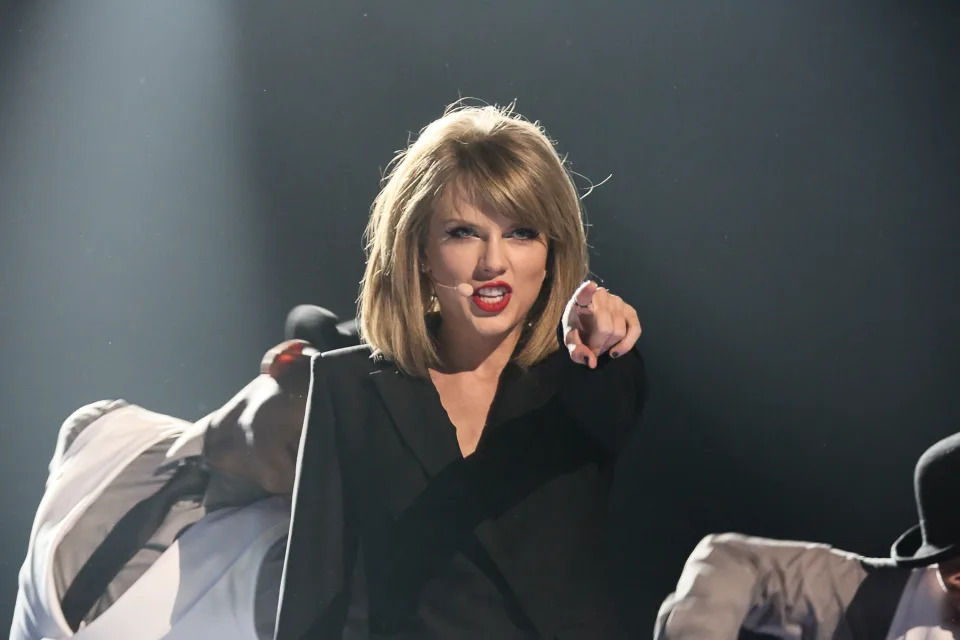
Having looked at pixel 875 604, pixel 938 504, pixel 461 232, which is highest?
pixel 461 232

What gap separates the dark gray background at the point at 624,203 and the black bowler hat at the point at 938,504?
50 millimetres

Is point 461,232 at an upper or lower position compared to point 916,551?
upper

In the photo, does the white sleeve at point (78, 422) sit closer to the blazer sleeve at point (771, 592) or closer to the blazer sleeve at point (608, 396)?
the blazer sleeve at point (608, 396)

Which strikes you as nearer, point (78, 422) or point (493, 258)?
point (493, 258)

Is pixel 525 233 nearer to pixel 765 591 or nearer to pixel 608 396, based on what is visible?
pixel 608 396

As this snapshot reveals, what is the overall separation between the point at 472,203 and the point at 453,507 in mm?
351

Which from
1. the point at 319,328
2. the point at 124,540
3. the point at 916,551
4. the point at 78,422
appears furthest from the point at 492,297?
the point at 78,422

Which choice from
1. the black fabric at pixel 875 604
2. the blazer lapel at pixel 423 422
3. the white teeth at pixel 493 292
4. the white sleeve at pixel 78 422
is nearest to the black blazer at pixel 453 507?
the blazer lapel at pixel 423 422

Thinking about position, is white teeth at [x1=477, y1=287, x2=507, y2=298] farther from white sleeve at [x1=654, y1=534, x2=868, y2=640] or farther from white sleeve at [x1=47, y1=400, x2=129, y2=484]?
white sleeve at [x1=47, y1=400, x2=129, y2=484]

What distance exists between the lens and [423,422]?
3.89 ft

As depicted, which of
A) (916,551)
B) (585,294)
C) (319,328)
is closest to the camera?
(585,294)

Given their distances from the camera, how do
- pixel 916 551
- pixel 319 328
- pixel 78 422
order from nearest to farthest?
1. pixel 916 551
2. pixel 319 328
3. pixel 78 422

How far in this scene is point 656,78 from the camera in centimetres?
130

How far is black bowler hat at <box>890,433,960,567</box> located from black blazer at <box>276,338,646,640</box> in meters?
0.32
